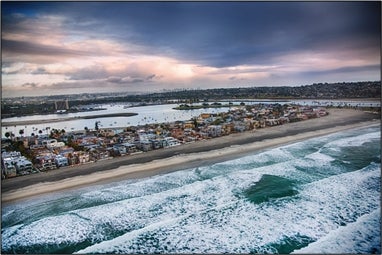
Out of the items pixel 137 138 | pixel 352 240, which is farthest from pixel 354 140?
pixel 137 138

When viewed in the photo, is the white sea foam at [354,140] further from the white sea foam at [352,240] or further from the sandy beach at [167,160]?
the white sea foam at [352,240]

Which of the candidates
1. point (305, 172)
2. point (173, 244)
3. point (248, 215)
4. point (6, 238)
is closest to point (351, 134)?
point (305, 172)

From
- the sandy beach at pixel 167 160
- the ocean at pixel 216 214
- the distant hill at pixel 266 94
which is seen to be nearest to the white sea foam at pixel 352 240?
the ocean at pixel 216 214

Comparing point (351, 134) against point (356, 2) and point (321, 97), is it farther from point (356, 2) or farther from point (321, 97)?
point (356, 2)

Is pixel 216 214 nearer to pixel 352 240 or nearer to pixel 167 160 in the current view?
pixel 352 240

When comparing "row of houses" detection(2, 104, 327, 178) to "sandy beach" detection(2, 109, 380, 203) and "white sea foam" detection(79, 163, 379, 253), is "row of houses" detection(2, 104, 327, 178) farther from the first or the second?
"white sea foam" detection(79, 163, 379, 253)

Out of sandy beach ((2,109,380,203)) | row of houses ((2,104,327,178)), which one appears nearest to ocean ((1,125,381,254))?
sandy beach ((2,109,380,203))
